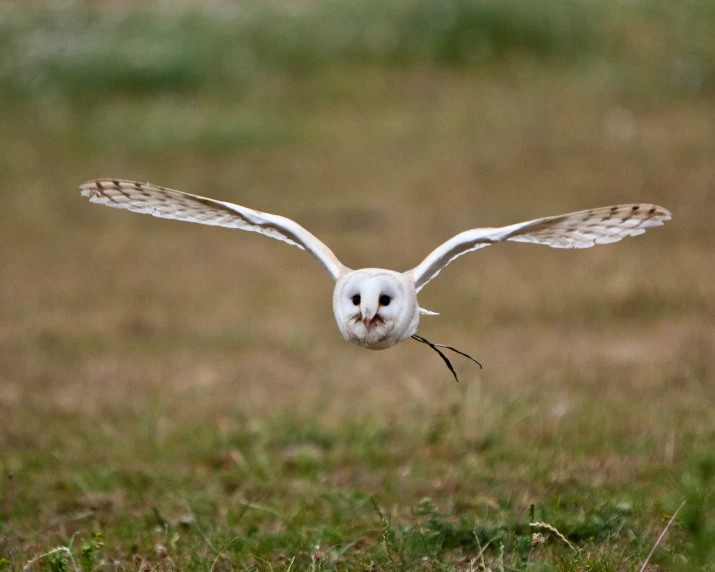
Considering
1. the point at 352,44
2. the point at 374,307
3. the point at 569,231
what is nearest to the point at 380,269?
the point at 374,307

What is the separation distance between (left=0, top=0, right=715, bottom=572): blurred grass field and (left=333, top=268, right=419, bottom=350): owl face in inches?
27.7

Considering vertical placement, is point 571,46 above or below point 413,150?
above

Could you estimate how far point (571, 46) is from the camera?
12.0 metres

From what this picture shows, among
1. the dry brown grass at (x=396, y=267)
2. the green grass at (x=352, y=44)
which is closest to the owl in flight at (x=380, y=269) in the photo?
the dry brown grass at (x=396, y=267)

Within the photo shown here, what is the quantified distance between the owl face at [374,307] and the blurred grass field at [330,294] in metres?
0.70

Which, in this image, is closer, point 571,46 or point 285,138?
point 285,138

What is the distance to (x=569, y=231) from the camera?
8.14ft

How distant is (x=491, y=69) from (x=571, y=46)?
1121 mm

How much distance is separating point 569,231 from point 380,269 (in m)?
0.56

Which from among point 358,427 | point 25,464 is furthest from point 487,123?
point 25,464

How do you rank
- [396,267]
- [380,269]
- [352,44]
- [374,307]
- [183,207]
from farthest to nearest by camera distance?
[352,44] → [396,267] → [183,207] → [380,269] → [374,307]

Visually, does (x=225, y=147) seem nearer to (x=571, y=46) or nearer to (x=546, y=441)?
(x=571, y=46)

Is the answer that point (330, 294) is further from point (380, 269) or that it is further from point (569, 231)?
point (380, 269)

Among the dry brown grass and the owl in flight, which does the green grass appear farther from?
the owl in flight
